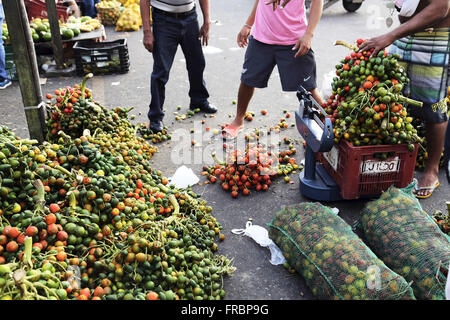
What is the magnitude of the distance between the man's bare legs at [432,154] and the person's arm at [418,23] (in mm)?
800

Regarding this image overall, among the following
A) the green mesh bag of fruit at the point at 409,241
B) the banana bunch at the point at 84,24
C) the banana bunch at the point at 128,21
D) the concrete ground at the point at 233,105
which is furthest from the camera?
the banana bunch at the point at 128,21

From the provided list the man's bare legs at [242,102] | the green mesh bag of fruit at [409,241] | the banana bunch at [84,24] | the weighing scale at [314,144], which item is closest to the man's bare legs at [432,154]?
the green mesh bag of fruit at [409,241]

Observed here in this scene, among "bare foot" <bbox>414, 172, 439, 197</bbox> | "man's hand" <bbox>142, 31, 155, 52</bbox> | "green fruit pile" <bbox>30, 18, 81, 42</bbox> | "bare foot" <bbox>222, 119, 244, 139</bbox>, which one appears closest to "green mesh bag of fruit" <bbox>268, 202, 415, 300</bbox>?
"bare foot" <bbox>414, 172, 439, 197</bbox>

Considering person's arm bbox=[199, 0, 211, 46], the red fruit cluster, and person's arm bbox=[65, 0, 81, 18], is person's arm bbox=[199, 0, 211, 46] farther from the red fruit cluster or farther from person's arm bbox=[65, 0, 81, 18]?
person's arm bbox=[65, 0, 81, 18]

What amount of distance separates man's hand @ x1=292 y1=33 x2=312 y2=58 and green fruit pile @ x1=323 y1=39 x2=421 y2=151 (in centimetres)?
82

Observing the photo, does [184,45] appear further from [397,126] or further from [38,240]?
[38,240]

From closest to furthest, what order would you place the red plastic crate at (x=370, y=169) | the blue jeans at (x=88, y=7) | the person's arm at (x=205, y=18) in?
1. the red plastic crate at (x=370, y=169)
2. the person's arm at (x=205, y=18)
3. the blue jeans at (x=88, y=7)

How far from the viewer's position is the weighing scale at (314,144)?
124 inches

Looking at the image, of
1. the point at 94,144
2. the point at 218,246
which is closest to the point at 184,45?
Answer: the point at 94,144

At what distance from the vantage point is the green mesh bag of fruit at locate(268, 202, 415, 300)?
228 cm

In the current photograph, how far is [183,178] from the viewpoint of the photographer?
388 cm

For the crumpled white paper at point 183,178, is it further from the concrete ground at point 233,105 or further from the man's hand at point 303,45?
the man's hand at point 303,45

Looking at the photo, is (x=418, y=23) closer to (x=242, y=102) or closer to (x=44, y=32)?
(x=242, y=102)
